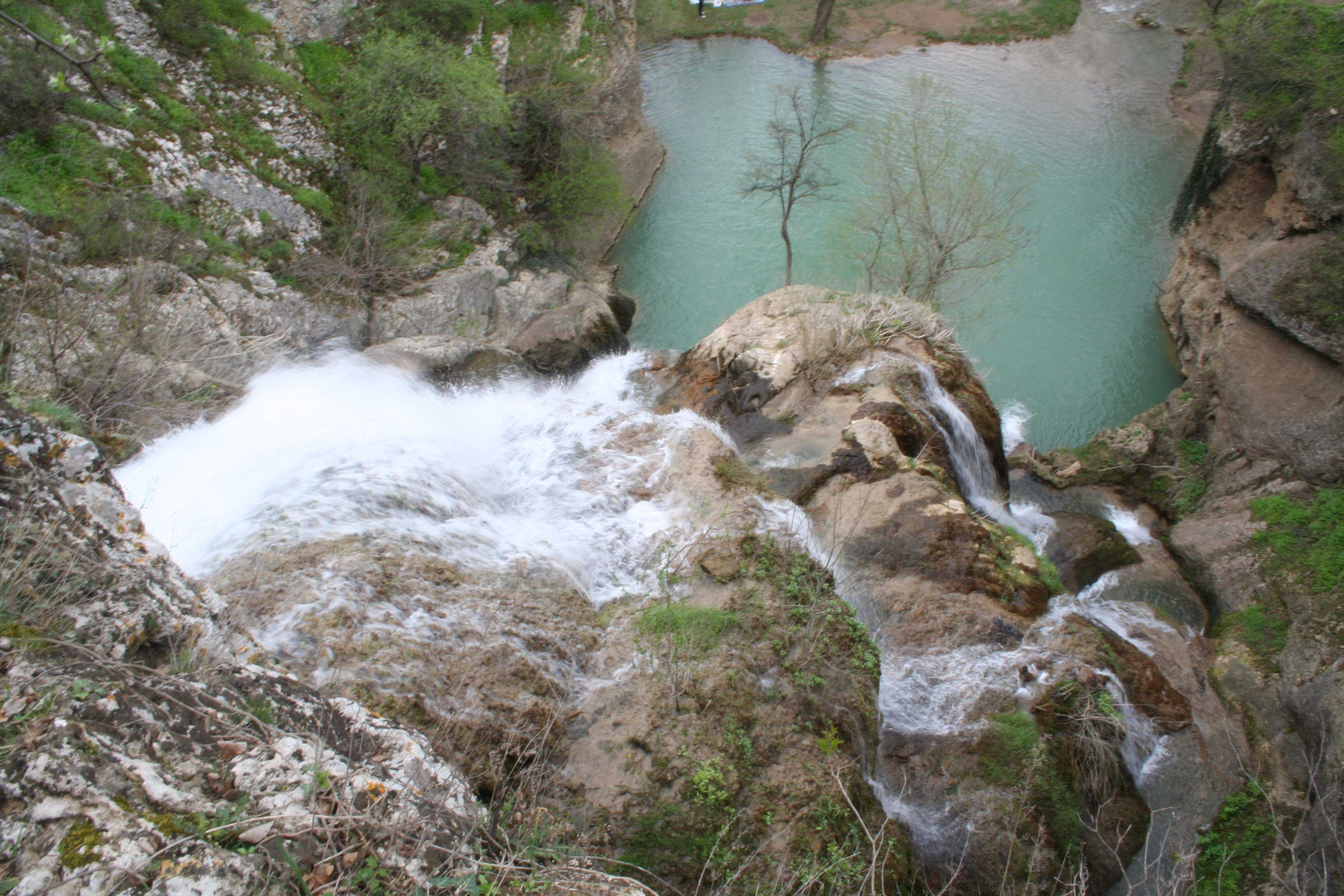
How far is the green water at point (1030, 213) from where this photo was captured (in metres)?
16.0

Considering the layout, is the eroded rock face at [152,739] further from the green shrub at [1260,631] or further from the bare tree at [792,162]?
the bare tree at [792,162]

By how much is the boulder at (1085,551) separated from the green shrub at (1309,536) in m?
1.75

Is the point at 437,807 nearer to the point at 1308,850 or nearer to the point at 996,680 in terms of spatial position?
the point at 996,680

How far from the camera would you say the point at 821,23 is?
27.2 m

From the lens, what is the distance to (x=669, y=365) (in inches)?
528

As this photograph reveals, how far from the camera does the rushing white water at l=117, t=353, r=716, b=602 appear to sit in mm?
6785

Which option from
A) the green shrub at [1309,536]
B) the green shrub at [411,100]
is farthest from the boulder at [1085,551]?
the green shrub at [411,100]

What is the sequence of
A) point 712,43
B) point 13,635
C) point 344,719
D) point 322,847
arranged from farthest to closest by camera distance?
point 712,43 < point 344,719 < point 13,635 < point 322,847

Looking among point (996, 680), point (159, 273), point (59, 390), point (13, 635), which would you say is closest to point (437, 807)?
point (13, 635)

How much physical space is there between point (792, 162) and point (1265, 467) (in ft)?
43.2

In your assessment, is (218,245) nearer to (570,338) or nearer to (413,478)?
(570,338)

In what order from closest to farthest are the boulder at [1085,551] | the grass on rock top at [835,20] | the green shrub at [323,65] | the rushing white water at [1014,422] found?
the boulder at [1085,551]
the rushing white water at [1014,422]
the green shrub at [323,65]
the grass on rock top at [835,20]

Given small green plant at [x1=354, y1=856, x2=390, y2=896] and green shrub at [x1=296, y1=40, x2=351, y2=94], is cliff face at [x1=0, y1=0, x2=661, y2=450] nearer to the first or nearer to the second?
green shrub at [x1=296, y1=40, x2=351, y2=94]

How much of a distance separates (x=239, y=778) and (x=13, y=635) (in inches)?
45.8
